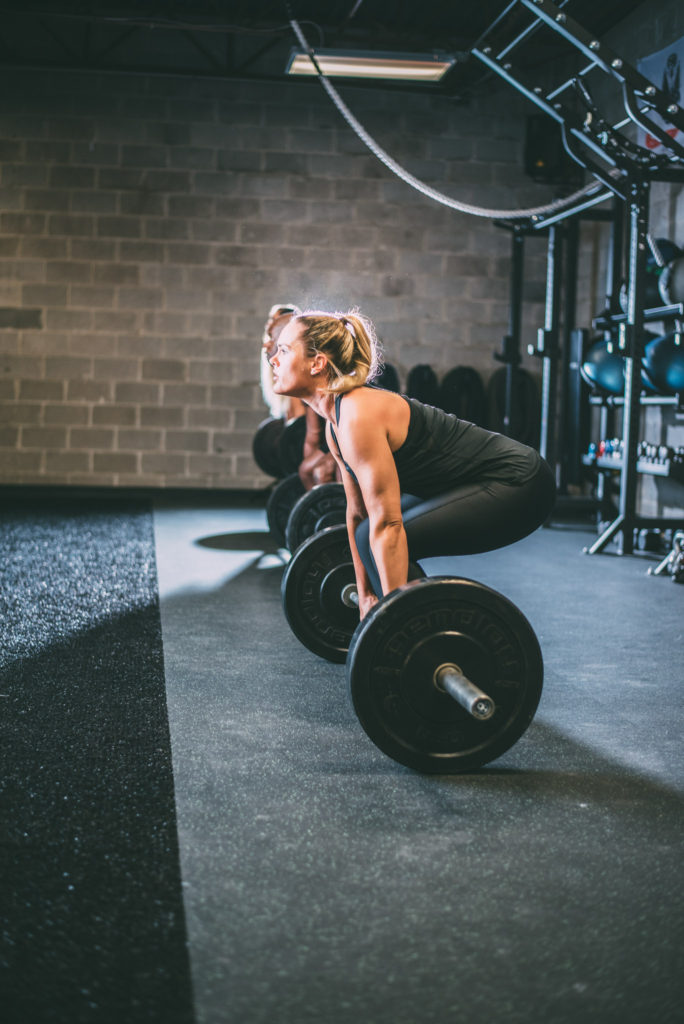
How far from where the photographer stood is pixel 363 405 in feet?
6.72

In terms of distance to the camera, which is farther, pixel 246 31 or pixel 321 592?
pixel 246 31


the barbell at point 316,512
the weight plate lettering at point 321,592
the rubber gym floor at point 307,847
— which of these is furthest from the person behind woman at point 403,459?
the barbell at point 316,512

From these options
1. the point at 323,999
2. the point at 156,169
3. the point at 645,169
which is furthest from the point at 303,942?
the point at 156,169

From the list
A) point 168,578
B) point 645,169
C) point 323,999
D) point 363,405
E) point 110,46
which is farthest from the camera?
point 110,46

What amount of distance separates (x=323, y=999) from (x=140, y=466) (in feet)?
22.9

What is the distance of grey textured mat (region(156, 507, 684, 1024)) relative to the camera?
118 cm

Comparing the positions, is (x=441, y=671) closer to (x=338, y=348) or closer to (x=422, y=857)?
(x=422, y=857)

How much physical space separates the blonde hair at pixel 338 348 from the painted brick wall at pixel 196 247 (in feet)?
19.1

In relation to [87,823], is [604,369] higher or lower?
higher

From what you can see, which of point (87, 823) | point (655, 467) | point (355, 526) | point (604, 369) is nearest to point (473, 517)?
point (355, 526)

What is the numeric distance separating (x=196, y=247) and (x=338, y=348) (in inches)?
238

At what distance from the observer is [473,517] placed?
2.22 metres

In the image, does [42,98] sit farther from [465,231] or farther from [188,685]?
[188,685]

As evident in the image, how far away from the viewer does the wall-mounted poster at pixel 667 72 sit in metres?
5.89
